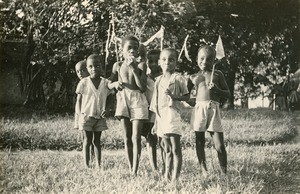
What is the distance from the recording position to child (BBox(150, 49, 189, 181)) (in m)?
2.90

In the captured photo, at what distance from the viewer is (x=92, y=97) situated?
3664 mm

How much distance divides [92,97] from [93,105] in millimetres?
75

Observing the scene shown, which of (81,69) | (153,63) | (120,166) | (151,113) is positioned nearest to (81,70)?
(81,69)

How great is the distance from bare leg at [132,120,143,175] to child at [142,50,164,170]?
0.73 feet

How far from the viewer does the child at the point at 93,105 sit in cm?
361

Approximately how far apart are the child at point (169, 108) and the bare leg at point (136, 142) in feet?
0.71

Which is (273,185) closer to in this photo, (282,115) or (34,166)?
(34,166)

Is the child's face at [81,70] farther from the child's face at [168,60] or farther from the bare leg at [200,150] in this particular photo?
the bare leg at [200,150]

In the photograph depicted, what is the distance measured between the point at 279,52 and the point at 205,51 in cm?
682

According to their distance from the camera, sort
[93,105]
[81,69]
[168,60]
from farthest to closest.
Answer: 1. [81,69]
2. [93,105]
3. [168,60]

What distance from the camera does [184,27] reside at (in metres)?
7.38

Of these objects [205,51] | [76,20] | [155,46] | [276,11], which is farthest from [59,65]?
[205,51]

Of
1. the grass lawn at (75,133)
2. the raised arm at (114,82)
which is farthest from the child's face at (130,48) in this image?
the grass lawn at (75,133)

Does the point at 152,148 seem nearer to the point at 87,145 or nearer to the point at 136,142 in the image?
the point at 136,142
